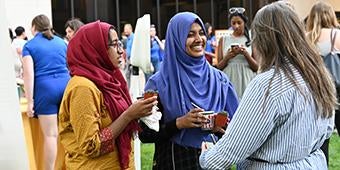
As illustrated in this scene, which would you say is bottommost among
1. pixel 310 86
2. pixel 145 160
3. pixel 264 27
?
pixel 145 160

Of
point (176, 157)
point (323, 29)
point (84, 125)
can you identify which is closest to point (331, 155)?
point (323, 29)

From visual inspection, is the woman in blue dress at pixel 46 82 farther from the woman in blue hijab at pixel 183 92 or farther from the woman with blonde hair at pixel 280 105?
the woman with blonde hair at pixel 280 105

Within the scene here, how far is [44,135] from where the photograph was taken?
19.2 feet

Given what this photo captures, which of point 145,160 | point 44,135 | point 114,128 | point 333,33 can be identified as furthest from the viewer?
point 145,160

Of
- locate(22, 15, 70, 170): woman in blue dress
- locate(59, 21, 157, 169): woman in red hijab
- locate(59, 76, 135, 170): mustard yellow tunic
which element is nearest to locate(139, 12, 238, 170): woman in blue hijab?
locate(59, 21, 157, 169): woman in red hijab

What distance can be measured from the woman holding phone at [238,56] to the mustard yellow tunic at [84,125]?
2.74 m

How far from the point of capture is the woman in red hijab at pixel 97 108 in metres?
3.11

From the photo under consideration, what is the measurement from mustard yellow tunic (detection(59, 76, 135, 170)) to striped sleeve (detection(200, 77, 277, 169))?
2.60 ft

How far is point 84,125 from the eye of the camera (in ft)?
10.1

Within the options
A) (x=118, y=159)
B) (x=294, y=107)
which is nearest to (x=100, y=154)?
(x=118, y=159)

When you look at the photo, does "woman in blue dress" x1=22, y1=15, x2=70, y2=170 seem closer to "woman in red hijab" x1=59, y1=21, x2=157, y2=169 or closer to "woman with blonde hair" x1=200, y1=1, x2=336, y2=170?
"woman in red hijab" x1=59, y1=21, x2=157, y2=169

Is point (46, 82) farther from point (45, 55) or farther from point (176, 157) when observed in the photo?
point (176, 157)

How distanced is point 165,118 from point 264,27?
114 centimetres

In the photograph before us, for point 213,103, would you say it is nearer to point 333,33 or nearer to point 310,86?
point 310,86
